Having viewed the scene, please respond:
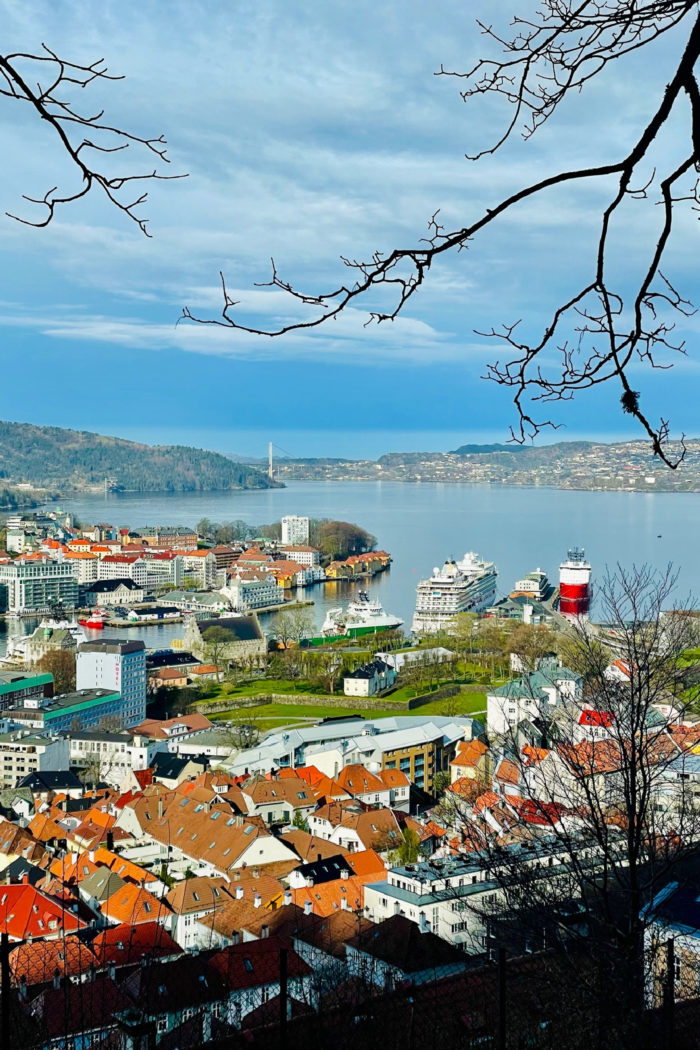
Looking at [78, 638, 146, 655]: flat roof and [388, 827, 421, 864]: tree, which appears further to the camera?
[78, 638, 146, 655]: flat roof

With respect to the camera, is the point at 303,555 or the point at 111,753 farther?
the point at 303,555

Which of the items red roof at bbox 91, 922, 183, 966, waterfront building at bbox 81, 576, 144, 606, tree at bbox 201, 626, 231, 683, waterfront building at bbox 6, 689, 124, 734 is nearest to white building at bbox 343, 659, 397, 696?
tree at bbox 201, 626, 231, 683

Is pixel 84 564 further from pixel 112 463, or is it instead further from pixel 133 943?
pixel 112 463

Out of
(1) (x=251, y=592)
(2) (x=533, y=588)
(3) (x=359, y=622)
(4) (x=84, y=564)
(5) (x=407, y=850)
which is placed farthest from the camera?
(4) (x=84, y=564)

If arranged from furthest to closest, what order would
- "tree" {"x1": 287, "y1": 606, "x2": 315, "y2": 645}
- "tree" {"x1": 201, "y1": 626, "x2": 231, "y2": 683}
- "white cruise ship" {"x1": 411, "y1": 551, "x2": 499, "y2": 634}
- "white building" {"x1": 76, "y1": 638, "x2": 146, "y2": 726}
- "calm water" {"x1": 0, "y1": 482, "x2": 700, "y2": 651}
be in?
1. "calm water" {"x1": 0, "y1": 482, "x2": 700, "y2": 651}
2. "white cruise ship" {"x1": 411, "y1": 551, "x2": 499, "y2": 634}
3. "tree" {"x1": 287, "y1": 606, "x2": 315, "y2": 645}
4. "tree" {"x1": 201, "y1": 626, "x2": 231, "y2": 683}
5. "white building" {"x1": 76, "y1": 638, "x2": 146, "y2": 726}

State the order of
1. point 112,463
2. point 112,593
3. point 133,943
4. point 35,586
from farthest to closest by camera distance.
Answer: point 112,463 < point 112,593 < point 35,586 < point 133,943

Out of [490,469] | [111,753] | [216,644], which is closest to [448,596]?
[216,644]

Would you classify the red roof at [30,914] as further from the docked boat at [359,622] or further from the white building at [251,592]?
the white building at [251,592]

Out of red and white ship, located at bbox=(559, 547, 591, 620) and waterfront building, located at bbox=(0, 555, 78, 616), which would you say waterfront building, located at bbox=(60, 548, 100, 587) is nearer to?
waterfront building, located at bbox=(0, 555, 78, 616)
